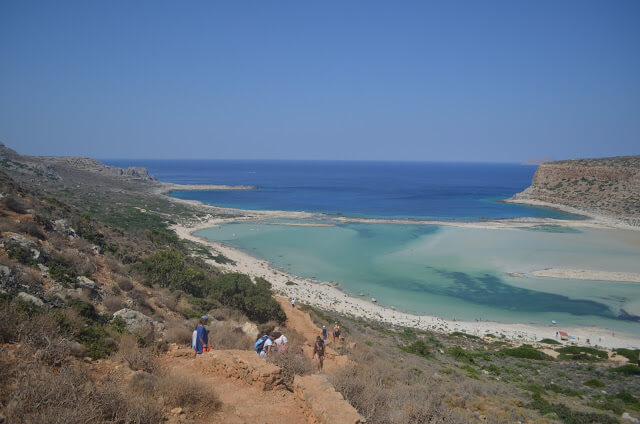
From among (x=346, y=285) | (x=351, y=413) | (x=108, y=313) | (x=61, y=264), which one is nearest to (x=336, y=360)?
(x=351, y=413)

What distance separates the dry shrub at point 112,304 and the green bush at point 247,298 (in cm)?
699

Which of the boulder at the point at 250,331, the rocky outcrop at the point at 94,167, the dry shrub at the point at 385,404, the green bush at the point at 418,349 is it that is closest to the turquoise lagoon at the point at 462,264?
the green bush at the point at 418,349

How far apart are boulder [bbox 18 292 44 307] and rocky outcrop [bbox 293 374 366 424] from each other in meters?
5.45

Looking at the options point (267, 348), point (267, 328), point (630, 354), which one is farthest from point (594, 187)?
point (267, 348)

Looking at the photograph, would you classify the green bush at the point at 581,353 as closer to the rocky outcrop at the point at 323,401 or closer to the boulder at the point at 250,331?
the boulder at the point at 250,331

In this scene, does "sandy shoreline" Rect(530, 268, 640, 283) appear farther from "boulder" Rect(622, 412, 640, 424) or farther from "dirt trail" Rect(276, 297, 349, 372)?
"dirt trail" Rect(276, 297, 349, 372)

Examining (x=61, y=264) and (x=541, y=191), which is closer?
(x=61, y=264)

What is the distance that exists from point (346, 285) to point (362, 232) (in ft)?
76.1

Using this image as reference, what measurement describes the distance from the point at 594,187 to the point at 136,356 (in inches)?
4053

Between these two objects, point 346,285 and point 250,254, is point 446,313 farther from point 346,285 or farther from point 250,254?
point 250,254

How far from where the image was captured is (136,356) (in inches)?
254

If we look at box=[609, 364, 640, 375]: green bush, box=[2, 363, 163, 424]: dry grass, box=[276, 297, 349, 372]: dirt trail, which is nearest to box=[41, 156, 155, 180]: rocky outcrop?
box=[276, 297, 349, 372]: dirt trail

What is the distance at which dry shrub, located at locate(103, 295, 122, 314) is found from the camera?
967 cm

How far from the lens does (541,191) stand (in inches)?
3701
